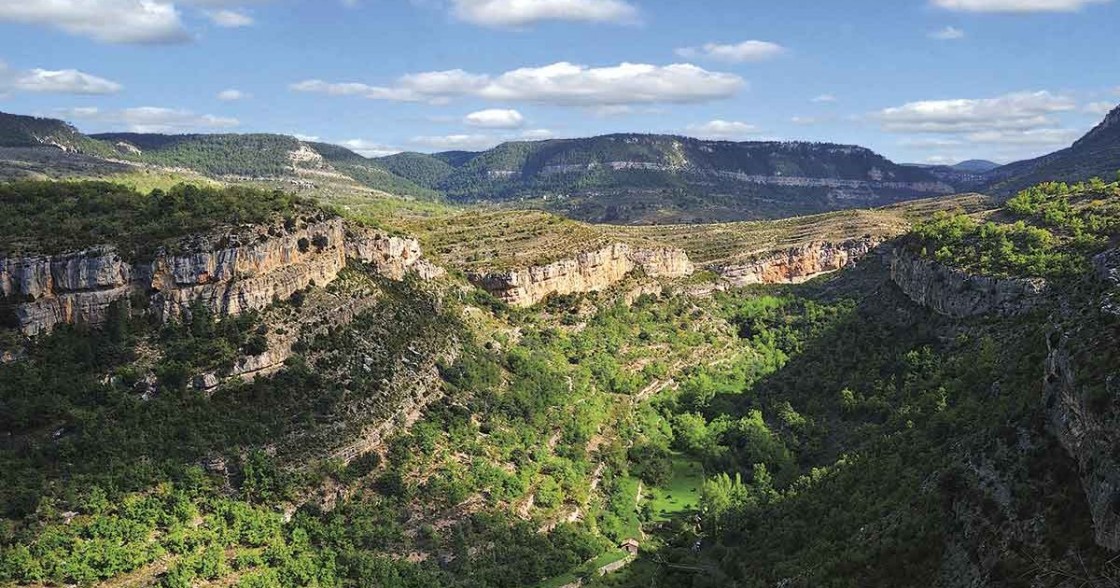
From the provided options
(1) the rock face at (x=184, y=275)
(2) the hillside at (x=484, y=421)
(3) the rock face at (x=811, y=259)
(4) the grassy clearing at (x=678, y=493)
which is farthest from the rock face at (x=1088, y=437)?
(3) the rock face at (x=811, y=259)

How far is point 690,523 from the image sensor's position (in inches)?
2867

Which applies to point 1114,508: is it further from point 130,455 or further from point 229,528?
point 130,455

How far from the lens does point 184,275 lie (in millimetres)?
67562

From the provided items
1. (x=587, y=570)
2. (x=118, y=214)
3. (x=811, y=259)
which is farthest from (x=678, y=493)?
(x=811, y=259)

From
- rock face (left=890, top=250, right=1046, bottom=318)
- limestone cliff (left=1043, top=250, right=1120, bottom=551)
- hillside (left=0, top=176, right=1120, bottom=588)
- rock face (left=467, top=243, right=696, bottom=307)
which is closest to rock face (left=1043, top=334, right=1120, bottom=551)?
limestone cliff (left=1043, top=250, right=1120, bottom=551)

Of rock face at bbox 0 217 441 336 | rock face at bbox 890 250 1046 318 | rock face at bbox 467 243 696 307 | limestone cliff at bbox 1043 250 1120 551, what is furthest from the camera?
rock face at bbox 467 243 696 307

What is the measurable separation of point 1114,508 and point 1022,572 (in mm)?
4522

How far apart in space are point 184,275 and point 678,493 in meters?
53.1

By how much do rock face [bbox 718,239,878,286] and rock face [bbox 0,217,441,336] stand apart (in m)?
96.8

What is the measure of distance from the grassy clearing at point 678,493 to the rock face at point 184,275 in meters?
40.5

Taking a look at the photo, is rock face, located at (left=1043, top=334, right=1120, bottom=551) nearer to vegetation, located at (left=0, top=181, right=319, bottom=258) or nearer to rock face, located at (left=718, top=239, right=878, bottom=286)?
vegetation, located at (left=0, top=181, right=319, bottom=258)

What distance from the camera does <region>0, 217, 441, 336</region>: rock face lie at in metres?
62.0

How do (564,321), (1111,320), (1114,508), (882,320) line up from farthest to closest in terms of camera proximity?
(564,321)
(882,320)
(1111,320)
(1114,508)

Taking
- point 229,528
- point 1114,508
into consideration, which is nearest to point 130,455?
point 229,528
